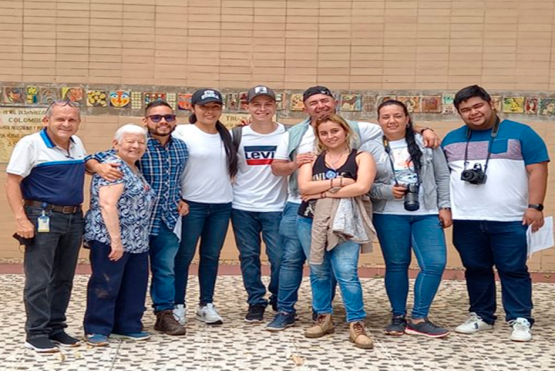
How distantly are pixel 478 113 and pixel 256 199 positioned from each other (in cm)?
178

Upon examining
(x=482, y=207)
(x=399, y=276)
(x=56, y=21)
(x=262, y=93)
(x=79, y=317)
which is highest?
(x=56, y=21)

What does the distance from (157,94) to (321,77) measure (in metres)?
1.72

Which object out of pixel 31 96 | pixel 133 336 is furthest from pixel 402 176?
pixel 31 96

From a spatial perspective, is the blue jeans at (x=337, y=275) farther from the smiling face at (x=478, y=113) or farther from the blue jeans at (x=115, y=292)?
the smiling face at (x=478, y=113)

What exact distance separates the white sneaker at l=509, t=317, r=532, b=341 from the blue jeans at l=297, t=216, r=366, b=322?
1137mm

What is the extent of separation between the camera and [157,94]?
27.7 feet

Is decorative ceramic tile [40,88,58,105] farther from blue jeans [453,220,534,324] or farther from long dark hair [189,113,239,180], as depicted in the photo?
blue jeans [453,220,534,324]

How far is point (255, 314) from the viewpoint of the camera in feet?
20.5

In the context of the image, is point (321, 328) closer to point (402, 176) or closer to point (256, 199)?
point (256, 199)

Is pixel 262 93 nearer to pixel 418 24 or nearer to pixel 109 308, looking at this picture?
pixel 109 308

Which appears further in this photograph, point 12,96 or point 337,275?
point 12,96

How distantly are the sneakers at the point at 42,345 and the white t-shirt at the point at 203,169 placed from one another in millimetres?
1435

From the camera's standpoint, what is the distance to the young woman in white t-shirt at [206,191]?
19.8ft

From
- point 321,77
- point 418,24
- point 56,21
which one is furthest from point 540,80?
point 56,21
